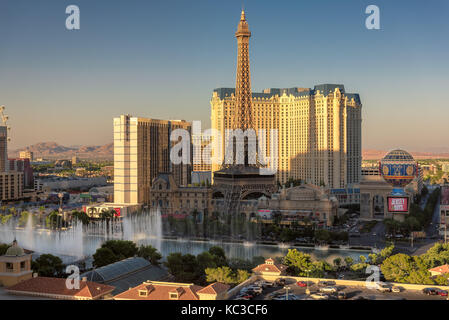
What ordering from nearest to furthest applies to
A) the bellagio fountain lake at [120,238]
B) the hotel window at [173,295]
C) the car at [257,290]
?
the hotel window at [173,295]
the car at [257,290]
the bellagio fountain lake at [120,238]

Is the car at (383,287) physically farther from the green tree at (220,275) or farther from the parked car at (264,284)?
the green tree at (220,275)

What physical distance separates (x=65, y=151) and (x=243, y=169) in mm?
104941

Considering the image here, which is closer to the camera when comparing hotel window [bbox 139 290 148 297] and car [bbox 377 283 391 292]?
hotel window [bbox 139 290 148 297]

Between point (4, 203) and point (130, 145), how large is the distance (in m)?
28.2

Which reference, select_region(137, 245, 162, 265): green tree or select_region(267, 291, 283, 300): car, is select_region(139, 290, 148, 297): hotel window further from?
select_region(137, 245, 162, 265): green tree

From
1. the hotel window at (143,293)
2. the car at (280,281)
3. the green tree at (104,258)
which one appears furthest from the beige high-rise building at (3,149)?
the hotel window at (143,293)

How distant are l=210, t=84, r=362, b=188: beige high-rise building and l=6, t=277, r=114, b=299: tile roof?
63850 mm

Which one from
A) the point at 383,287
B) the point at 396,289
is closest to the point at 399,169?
the point at 396,289

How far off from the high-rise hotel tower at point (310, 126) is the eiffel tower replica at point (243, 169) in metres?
8.38

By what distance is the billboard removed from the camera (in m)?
59.8

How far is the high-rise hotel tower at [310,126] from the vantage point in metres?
88.4

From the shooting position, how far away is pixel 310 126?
3610 inches

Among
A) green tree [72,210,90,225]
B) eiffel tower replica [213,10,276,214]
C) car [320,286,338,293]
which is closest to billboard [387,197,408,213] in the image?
eiffel tower replica [213,10,276,214]
